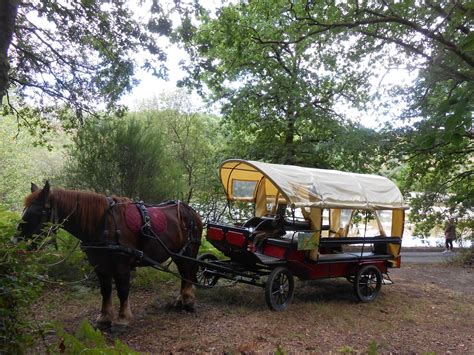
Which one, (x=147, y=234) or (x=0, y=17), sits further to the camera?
(x=147, y=234)

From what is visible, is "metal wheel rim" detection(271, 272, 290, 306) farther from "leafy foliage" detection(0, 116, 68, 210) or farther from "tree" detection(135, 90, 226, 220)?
"leafy foliage" detection(0, 116, 68, 210)

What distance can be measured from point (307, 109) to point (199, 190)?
502 centimetres

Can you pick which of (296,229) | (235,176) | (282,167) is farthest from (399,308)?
(235,176)

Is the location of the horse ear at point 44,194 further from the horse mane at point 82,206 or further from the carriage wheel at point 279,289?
the carriage wheel at point 279,289

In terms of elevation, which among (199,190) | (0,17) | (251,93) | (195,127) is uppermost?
(251,93)

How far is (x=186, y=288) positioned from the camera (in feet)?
21.4

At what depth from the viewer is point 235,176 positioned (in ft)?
28.5

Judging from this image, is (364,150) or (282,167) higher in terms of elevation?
(364,150)

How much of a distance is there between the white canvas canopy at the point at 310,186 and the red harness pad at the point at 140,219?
180 centimetres

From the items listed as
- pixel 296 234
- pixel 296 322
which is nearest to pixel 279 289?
pixel 296 322

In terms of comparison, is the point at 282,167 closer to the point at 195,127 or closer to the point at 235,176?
the point at 235,176

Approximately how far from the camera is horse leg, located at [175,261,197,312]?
645 cm

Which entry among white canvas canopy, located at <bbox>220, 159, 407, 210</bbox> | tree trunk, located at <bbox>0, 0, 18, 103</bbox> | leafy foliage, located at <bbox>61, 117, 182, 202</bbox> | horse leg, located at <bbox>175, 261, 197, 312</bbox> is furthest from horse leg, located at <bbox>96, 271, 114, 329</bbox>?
leafy foliage, located at <bbox>61, 117, 182, 202</bbox>

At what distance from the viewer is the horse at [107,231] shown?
15.7 ft
